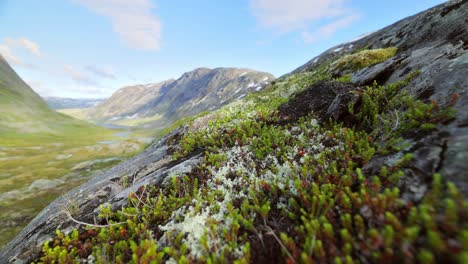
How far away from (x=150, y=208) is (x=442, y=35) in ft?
51.8

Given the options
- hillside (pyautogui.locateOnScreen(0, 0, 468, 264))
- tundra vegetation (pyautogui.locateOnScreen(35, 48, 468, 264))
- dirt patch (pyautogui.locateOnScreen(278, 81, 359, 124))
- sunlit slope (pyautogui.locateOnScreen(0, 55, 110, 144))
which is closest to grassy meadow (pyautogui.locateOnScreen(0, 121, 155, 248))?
hillside (pyautogui.locateOnScreen(0, 0, 468, 264))

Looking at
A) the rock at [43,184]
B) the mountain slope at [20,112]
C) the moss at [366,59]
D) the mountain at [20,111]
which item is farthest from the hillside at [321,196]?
the mountain at [20,111]

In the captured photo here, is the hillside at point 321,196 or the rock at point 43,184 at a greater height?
the hillside at point 321,196

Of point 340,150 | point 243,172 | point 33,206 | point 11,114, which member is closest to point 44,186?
point 33,206

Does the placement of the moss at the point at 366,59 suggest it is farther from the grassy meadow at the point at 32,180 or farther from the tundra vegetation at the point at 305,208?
the grassy meadow at the point at 32,180

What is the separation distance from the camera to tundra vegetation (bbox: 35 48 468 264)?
268 centimetres

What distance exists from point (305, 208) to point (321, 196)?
25.1 inches

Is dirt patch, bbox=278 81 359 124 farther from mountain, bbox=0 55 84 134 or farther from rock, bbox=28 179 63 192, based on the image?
mountain, bbox=0 55 84 134

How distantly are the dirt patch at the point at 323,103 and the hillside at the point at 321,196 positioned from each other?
0.09m

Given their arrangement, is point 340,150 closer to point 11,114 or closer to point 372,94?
point 372,94

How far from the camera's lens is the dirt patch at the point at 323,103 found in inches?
292

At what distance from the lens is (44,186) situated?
29750 millimetres

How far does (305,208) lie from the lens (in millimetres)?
4191

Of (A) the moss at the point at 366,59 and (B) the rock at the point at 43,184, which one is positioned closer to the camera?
(A) the moss at the point at 366,59
